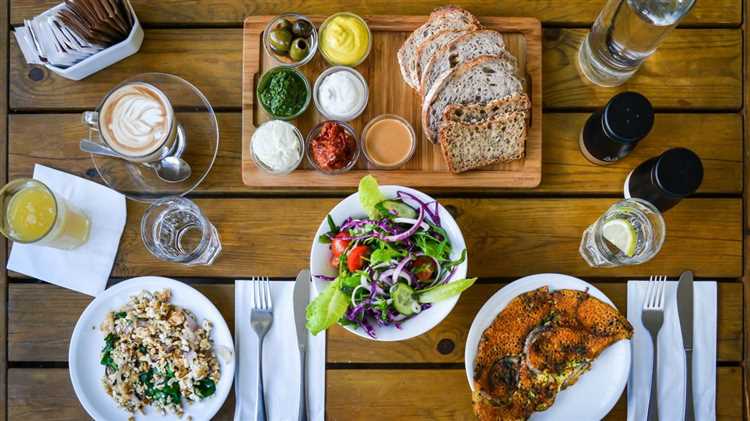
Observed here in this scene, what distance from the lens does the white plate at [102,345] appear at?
1.60m

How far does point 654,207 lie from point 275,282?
93 cm

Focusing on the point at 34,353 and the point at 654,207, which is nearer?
the point at 654,207

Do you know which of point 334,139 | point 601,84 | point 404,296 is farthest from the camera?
point 601,84

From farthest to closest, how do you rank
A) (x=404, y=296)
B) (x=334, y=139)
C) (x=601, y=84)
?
(x=601, y=84) < (x=334, y=139) < (x=404, y=296)

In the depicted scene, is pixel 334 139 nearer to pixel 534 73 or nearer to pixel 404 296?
pixel 404 296

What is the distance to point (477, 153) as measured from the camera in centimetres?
162

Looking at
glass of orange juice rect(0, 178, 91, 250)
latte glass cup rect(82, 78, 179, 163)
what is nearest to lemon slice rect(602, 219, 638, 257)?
latte glass cup rect(82, 78, 179, 163)

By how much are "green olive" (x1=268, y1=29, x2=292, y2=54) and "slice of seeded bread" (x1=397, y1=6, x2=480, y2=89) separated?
28cm

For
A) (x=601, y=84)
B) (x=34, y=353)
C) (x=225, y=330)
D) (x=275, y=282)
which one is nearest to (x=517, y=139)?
(x=601, y=84)

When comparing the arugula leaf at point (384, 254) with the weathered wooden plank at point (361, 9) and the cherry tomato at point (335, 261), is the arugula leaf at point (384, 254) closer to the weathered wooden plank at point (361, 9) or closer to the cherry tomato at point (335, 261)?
the cherry tomato at point (335, 261)

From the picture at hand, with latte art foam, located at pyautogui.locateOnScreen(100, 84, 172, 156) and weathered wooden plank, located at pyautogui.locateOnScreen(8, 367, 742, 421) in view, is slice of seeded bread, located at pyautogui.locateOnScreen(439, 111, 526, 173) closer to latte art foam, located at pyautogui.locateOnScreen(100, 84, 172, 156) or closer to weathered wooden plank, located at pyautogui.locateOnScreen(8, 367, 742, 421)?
weathered wooden plank, located at pyautogui.locateOnScreen(8, 367, 742, 421)

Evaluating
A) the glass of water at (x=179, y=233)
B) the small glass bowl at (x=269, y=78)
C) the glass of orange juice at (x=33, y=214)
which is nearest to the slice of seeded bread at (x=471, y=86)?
the small glass bowl at (x=269, y=78)

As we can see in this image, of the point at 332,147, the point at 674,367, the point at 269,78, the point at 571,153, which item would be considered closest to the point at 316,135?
the point at 332,147

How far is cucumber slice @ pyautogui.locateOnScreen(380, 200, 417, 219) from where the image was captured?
150 cm
